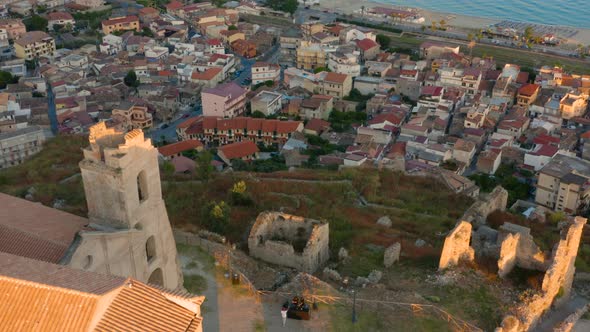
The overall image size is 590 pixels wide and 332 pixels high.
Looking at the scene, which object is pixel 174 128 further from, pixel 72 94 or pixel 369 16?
pixel 369 16

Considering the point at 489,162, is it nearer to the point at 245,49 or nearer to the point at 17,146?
the point at 17,146

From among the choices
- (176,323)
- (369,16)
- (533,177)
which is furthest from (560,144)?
(369,16)

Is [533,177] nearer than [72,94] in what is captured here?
Yes

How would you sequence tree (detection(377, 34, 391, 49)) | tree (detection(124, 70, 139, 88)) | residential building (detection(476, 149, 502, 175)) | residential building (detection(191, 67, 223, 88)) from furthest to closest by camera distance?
tree (detection(377, 34, 391, 49))
tree (detection(124, 70, 139, 88))
residential building (detection(191, 67, 223, 88))
residential building (detection(476, 149, 502, 175))

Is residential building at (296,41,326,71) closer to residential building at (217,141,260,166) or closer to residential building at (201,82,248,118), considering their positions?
residential building at (201,82,248,118)

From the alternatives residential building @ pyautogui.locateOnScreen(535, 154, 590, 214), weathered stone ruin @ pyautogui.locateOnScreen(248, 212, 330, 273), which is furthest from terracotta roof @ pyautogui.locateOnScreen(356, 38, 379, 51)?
weathered stone ruin @ pyautogui.locateOnScreen(248, 212, 330, 273)

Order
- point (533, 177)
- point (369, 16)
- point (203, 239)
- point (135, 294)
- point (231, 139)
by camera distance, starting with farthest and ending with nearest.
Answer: point (369, 16), point (231, 139), point (533, 177), point (203, 239), point (135, 294)
